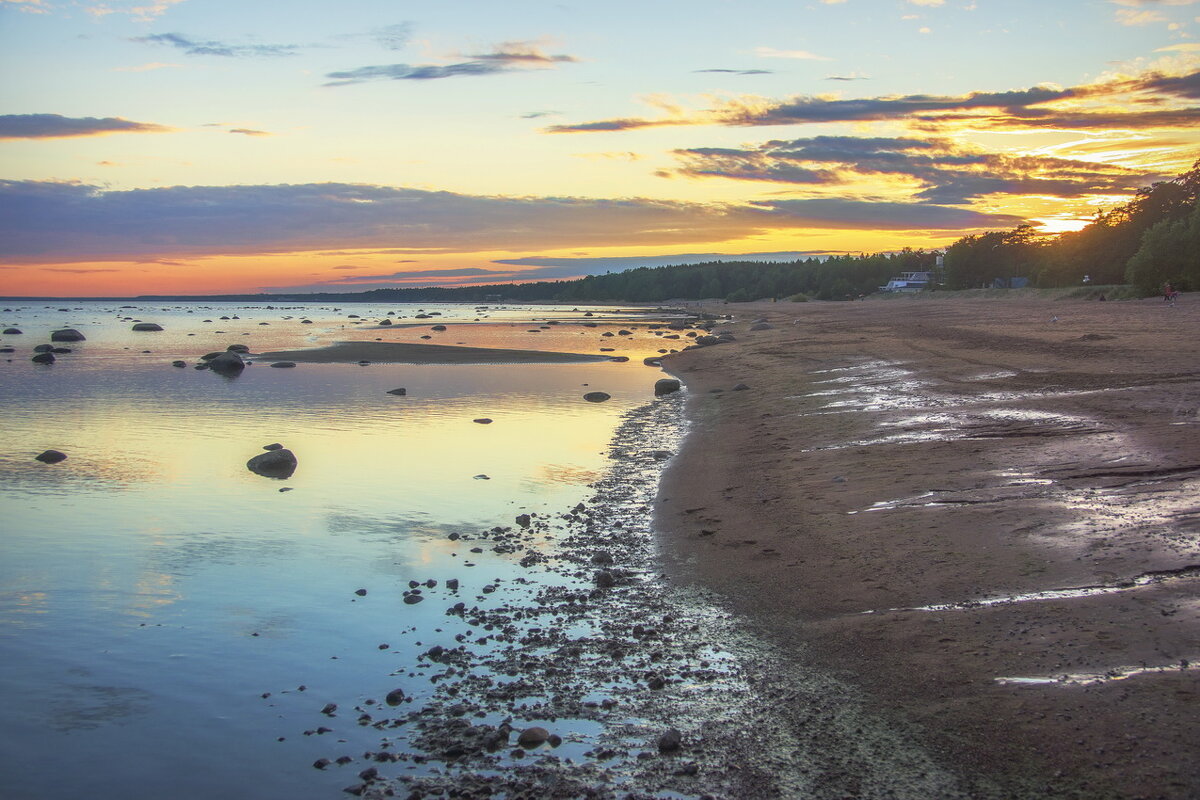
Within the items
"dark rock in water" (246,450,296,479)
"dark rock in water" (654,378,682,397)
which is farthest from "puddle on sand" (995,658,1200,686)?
"dark rock in water" (654,378,682,397)

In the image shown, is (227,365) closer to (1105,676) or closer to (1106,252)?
(1105,676)

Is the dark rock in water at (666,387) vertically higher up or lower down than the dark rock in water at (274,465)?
higher up

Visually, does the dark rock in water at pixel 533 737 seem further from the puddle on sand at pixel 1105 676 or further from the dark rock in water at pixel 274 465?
the dark rock in water at pixel 274 465

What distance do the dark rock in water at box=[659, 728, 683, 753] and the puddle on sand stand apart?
282 cm

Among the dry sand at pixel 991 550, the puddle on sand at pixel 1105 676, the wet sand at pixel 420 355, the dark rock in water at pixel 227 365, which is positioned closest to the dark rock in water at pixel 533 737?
the dry sand at pixel 991 550

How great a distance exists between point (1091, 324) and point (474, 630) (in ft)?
130

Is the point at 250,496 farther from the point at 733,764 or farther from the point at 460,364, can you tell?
the point at 460,364

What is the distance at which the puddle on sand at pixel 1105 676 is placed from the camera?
6.71m

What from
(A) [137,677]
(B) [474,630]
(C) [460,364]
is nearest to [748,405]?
(B) [474,630]

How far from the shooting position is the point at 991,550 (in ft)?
33.5

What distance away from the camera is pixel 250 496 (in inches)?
682

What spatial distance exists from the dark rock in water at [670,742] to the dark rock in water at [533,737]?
98 centimetres

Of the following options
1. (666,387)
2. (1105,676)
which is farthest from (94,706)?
(666,387)

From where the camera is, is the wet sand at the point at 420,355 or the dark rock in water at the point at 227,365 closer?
the dark rock in water at the point at 227,365
